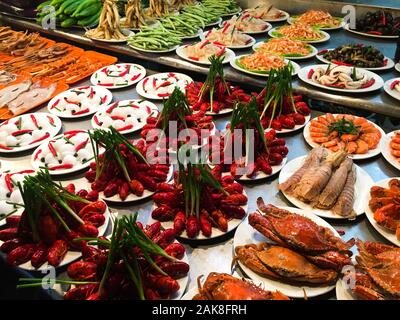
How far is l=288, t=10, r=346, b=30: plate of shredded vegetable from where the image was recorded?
17.6 feet

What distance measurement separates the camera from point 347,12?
5566 millimetres

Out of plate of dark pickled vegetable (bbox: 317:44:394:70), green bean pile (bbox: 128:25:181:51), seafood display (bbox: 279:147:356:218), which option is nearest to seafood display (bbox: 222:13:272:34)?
green bean pile (bbox: 128:25:181:51)

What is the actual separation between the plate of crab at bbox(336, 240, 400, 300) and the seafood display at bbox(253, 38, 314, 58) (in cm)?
294

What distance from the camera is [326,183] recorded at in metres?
2.64

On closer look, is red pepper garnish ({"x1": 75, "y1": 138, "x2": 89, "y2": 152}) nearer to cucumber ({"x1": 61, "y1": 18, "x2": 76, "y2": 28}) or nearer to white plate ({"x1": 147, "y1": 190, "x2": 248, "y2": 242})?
white plate ({"x1": 147, "y1": 190, "x2": 248, "y2": 242})

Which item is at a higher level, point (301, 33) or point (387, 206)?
point (301, 33)

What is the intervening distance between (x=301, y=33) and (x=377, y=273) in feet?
12.7

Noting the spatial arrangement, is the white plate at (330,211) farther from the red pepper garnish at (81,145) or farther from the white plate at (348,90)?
the red pepper garnish at (81,145)

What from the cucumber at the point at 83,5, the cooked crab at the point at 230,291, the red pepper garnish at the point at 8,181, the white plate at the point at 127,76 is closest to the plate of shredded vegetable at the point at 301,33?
the white plate at the point at 127,76

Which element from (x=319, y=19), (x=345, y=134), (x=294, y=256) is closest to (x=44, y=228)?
(x=294, y=256)

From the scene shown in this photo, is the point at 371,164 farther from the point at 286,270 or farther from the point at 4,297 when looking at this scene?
the point at 4,297

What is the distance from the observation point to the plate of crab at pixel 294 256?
2.01 meters

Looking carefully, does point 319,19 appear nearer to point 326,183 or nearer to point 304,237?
point 326,183
